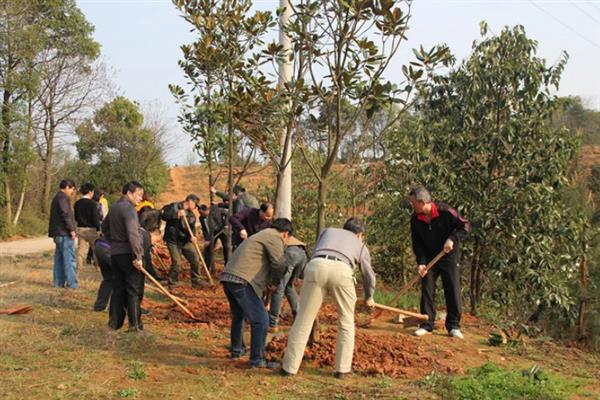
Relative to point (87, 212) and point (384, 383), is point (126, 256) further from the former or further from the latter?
point (87, 212)

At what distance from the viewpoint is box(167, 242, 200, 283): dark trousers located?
1054cm

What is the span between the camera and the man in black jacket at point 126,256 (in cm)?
679

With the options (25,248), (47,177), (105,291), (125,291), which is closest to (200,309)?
(105,291)

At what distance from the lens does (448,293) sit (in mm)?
7328

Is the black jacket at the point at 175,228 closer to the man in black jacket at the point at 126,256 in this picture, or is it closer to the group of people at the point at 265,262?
the group of people at the point at 265,262

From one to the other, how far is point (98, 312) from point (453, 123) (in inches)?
222

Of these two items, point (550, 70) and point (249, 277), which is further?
point (550, 70)

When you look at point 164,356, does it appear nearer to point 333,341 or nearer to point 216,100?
point 333,341

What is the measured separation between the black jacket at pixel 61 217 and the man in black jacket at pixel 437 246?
18.1 ft

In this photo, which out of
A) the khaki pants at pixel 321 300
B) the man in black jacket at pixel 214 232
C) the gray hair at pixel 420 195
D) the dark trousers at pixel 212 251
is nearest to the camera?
the khaki pants at pixel 321 300

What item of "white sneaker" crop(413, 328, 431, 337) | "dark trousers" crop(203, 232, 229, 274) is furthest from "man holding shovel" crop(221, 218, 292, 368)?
"dark trousers" crop(203, 232, 229, 274)

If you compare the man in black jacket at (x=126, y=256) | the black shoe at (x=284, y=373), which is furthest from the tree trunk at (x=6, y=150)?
the black shoe at (x=284, y=373)

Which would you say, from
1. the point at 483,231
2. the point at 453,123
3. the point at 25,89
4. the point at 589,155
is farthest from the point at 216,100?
the point at 589,155

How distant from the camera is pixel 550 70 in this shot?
26.9 ft
